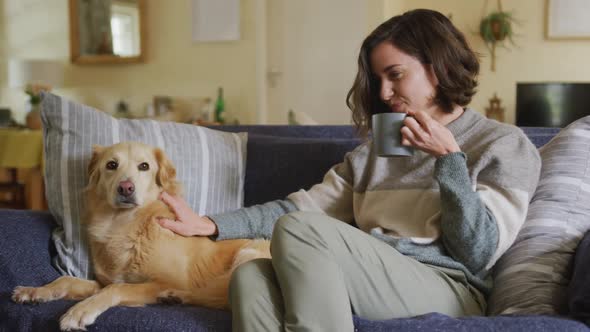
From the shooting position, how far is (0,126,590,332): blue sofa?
1.15 m

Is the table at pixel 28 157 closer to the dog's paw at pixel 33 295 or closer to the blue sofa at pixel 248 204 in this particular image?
the blue sofa at pixel 248 204

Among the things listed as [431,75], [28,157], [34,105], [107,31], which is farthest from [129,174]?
[107,31]

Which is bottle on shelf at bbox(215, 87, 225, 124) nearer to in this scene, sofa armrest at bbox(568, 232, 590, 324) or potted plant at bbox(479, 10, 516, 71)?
potted plant at bbox(479, 10, 516, 71)

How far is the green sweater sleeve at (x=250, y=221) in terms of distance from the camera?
1644mm

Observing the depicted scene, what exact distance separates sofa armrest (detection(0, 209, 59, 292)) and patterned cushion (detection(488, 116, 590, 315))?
111cm

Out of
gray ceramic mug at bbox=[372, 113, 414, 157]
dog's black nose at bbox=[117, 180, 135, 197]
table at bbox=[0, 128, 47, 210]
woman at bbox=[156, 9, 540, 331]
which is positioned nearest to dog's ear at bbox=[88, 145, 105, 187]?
dog's black nose at bbox=[117, 180, 135, 197]

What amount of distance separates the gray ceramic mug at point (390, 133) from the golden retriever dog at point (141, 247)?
1.51 feet

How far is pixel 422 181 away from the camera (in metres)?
1.53

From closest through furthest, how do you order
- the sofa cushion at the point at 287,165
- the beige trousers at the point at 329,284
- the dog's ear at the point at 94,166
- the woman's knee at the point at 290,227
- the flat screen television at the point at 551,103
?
the beige trousers at the point at 329,284 → the woman's knee at the point at 290,227 → the dog's ear at the point at 94,166 → the sofa cushion at the point at 287,165 → the flat screen television at the point at 551,103

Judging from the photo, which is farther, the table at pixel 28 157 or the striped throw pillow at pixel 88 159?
the table at pixel 28 157

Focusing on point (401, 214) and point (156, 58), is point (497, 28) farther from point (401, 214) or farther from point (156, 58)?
point (401, 214)

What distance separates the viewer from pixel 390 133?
133 centimetres

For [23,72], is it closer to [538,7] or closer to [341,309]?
[538,7]

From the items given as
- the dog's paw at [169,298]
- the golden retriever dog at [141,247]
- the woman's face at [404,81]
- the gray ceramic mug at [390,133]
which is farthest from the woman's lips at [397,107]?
the dog's paw at [169,298]
